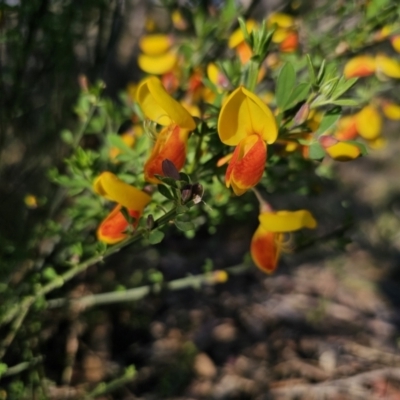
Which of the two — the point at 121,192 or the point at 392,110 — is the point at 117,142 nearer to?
the point at 121,192

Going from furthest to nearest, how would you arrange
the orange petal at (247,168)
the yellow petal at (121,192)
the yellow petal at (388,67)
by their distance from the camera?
the yellow petal at (388,67), the yellow petal at (121,192), the orange petal at (247,168)

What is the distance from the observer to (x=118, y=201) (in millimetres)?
915

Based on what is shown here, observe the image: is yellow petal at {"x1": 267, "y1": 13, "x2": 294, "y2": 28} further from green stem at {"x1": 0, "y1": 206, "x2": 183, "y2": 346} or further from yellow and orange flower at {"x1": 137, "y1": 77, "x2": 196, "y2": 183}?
green stem at {"x1": 0, "y1": 206, "x2": 183, "y2": 346}

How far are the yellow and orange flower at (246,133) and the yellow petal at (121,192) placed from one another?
188 mm

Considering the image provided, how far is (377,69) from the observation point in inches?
56.0

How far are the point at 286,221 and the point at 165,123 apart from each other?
0.29m

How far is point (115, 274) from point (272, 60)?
1.10 m

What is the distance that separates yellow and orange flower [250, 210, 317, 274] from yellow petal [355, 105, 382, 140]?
0.46 metres

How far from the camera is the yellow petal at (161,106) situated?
0.84m

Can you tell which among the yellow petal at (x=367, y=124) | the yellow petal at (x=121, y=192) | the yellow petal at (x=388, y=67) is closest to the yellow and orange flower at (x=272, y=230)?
the yellow petal at (x=121, y=192)

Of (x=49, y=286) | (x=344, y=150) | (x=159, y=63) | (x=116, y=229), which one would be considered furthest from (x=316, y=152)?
(x=159, y=63)

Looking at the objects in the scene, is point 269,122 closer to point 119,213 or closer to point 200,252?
point 119,213

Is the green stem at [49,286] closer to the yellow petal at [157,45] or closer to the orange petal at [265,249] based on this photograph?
the orange petal at [265,249]

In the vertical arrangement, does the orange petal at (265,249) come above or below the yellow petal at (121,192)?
below
